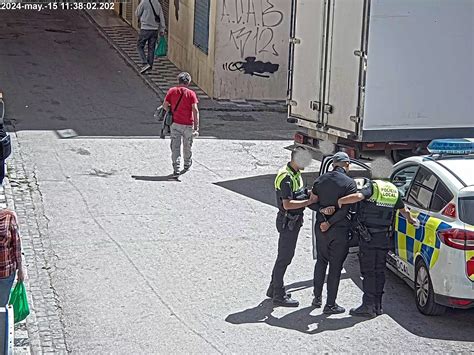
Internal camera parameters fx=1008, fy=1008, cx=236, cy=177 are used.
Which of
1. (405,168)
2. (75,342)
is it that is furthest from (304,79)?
(75,342)

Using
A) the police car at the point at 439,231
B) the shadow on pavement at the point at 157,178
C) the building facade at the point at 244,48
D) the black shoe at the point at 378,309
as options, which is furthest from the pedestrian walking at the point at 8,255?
the building facade at the point at 244,48

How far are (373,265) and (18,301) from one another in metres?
3.42

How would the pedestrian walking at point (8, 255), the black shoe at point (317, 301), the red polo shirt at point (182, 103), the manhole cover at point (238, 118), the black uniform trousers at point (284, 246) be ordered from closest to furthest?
the pedestrian walking at point (8, 255) < the black uniform trousers at point (284, 246) < the black shoe at point (317, 301) < the red polo shirt at point (182, 103) < the manhole cover at point (238, 118)

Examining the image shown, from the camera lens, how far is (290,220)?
995 cm

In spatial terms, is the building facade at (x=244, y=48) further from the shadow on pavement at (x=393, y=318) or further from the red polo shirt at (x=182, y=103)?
the shadow on pavement at (x=393, y=318)

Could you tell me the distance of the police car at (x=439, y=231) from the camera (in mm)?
9406

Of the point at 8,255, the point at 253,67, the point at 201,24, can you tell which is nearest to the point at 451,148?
the point at 8,255

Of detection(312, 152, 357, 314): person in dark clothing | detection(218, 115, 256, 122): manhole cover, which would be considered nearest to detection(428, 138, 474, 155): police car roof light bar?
detection(312, 152, 357, 314): person in dark clothing

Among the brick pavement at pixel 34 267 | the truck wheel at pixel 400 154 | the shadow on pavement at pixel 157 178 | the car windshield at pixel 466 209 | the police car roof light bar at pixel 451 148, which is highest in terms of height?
the police car roof light bar at pixel 451 148

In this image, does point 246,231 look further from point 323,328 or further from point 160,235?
point 323,328

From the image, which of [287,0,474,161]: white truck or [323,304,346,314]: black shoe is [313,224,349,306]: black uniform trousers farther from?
[287,0,474,161]: white truck

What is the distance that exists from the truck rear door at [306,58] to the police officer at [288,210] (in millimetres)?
4782

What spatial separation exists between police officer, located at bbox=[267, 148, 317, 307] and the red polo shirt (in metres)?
5.07

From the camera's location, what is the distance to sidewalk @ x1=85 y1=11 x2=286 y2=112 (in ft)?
70.2
